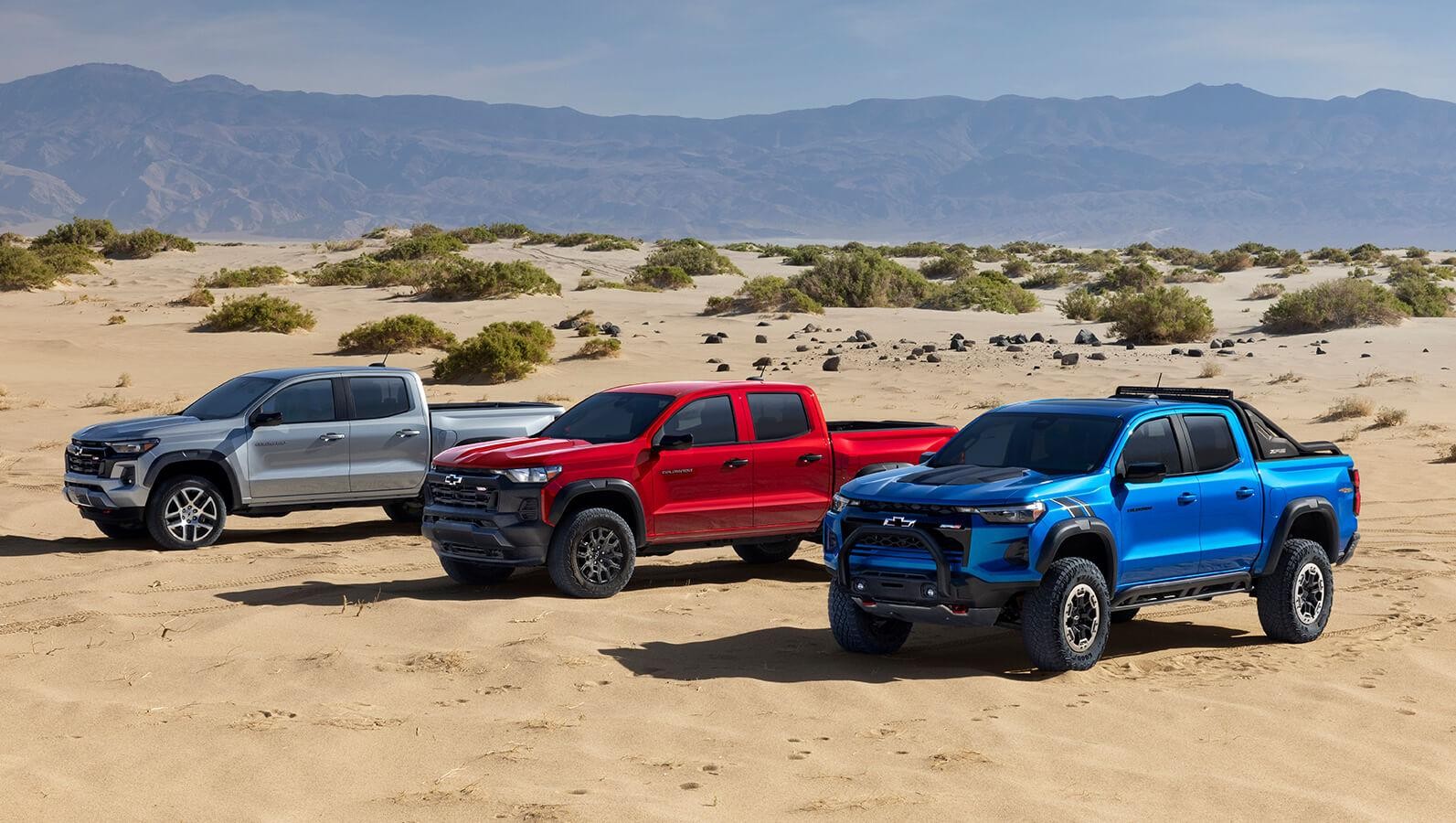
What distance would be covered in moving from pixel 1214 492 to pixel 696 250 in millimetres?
44444

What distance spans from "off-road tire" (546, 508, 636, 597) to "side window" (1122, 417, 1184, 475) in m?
4.02

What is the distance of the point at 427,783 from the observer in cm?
734

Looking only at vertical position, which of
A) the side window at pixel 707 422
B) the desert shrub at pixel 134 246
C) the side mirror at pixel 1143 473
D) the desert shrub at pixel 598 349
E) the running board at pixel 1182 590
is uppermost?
the desert shrub at pixel 134 246

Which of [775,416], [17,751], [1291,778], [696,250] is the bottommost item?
[1291,778]

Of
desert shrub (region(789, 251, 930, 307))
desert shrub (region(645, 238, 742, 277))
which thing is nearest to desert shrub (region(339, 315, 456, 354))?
desert shrub (region(789, 251, 930, 307))

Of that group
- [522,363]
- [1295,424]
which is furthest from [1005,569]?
[522,363]

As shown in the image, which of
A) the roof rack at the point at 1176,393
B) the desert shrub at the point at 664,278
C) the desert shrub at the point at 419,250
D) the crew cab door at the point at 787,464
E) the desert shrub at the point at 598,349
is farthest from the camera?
the desert shrub at the point at 419,250

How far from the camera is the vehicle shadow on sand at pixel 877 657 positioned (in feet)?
32.0

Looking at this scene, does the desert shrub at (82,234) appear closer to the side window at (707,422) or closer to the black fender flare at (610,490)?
the side window at (707,422)

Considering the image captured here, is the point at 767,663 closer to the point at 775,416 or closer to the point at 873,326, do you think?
the point at 775,416

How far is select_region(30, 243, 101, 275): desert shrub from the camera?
47.2 meters

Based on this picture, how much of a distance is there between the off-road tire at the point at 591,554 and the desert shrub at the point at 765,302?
89.9ft

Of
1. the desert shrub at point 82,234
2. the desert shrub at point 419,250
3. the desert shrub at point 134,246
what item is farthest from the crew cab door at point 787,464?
the desert shrub at point 82,234

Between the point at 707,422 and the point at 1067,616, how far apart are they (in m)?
4.24
